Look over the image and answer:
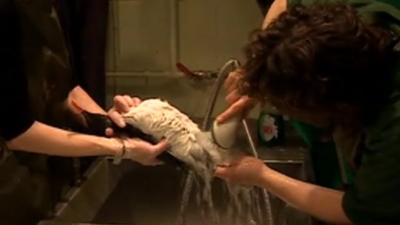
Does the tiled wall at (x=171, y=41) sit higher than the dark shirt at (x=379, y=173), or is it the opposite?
the dark shirt at (x=379, y=173)

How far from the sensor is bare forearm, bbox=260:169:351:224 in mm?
1161

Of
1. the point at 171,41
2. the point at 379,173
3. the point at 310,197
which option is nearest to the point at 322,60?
the point at 379,173

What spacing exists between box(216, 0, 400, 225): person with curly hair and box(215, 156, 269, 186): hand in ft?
0.65

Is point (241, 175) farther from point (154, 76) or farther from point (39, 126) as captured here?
point (154, 76)

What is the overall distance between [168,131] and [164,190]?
1.67ft

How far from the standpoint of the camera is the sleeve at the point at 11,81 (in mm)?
1200

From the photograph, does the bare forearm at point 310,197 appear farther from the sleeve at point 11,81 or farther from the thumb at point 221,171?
the sleeve at point 11,81

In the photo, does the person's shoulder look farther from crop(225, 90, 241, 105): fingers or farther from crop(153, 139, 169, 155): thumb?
crop(153, 139, 169, 155): thumb

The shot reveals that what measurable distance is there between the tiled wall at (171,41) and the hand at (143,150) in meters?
0.82

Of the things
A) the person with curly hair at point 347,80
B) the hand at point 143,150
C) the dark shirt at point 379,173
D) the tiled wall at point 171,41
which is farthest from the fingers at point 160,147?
the tiled wall at point 171,41

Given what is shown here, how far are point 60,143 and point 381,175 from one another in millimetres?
643

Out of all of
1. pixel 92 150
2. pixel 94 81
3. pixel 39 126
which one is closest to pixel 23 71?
pixel 39 126

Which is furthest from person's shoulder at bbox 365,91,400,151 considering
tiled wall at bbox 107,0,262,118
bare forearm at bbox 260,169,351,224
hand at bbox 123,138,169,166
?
tiled wall at bbox 107,0,262,118

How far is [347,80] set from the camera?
1017 millimetres
